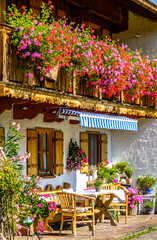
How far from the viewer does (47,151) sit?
12.8 metres

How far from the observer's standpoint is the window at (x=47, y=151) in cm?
1209

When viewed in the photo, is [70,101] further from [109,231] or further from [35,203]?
[109,231]

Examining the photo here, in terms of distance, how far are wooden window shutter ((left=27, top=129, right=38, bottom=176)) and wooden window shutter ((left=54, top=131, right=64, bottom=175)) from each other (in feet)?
2.98

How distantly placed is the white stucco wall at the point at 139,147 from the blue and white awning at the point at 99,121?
2074 millimetres

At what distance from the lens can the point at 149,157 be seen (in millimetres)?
15273

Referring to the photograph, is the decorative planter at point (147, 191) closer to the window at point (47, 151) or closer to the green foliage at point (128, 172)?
the green foliage at point (128, 172)

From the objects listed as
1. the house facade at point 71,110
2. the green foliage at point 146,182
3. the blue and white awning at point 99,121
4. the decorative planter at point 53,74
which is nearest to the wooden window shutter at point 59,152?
the house facade at point 71,110

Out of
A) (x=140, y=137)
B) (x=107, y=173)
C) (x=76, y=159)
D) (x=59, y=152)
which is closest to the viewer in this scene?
(x=59, y=152)

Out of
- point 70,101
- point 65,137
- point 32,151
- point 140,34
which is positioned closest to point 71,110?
point 70,101

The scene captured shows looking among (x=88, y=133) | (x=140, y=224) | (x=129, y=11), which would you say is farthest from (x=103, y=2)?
(x=140, y=224)

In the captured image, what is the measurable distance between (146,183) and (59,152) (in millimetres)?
3387

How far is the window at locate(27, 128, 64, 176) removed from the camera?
12086 mm

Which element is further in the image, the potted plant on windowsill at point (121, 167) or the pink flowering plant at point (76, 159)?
the potted plant on windowsill at point (121, 167)

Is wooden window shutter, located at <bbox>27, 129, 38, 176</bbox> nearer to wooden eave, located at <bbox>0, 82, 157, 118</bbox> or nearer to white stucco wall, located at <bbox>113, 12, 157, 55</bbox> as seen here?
wooden eave, located at <bbox>0, 82, 157, 118</bbox>
